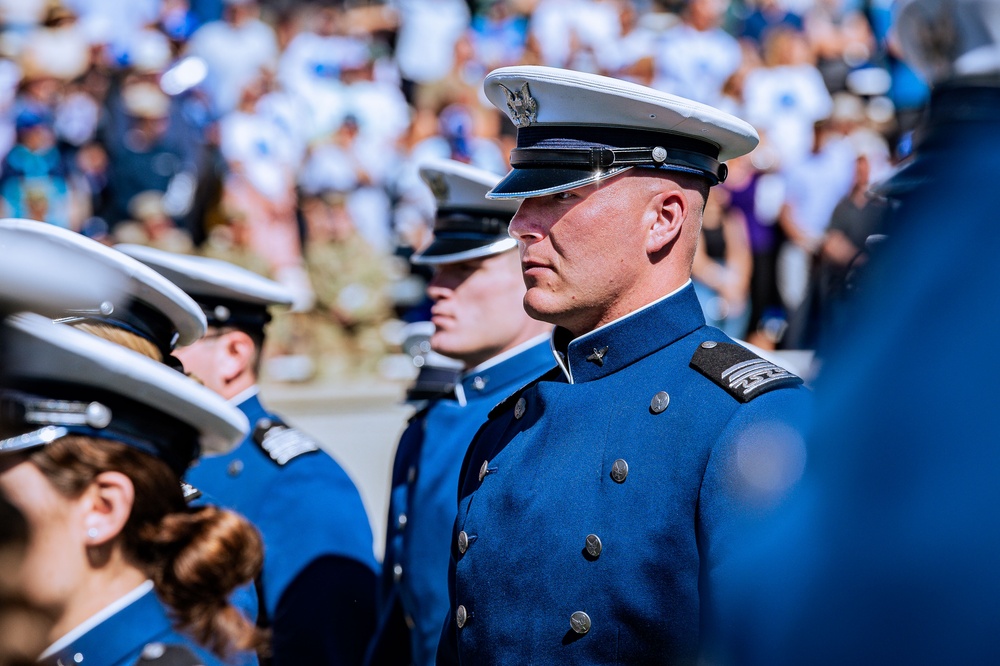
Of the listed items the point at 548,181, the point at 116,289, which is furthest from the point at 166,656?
the point at 548,181

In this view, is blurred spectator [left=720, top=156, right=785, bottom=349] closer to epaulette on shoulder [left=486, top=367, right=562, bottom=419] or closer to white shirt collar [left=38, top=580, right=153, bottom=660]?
epaulette on shoulder [left=486, top=367, right=562, bottom=419]

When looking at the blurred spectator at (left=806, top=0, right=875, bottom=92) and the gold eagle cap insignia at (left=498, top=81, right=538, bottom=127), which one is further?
the blurred spectator at (left=806, top=0, right=875, bottom=92)

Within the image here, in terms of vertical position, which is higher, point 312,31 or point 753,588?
point 753,588

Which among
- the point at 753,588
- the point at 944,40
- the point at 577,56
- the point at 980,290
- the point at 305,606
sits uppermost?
the point at 944,40

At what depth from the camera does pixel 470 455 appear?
107 inches

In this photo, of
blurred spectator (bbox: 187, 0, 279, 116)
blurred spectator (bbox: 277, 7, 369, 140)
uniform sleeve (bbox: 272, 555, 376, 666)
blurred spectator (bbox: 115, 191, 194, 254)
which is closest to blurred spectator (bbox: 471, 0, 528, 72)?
blurred spectator (bbox: 277, 7, 369, 140)

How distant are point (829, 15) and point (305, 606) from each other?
986 centimetres

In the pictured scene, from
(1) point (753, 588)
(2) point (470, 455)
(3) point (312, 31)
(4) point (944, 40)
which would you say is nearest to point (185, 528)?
(2) point (470, 455)

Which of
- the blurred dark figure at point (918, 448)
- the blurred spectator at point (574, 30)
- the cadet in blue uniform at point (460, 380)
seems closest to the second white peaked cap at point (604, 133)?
the blurred dark figure at point (918, 448)

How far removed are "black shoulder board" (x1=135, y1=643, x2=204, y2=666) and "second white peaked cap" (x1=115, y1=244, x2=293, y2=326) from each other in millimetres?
2081

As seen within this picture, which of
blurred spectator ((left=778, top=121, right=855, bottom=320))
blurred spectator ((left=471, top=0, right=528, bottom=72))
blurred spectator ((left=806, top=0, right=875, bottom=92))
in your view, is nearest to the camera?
blurred spectator ((left=778, top=121, right=855, bottom=320))

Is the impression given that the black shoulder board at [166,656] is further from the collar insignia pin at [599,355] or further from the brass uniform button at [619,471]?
the collar insignia pin at [599,355]

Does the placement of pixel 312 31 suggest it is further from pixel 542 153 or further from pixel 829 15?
pixel 542 153

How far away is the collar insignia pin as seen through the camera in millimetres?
2451
